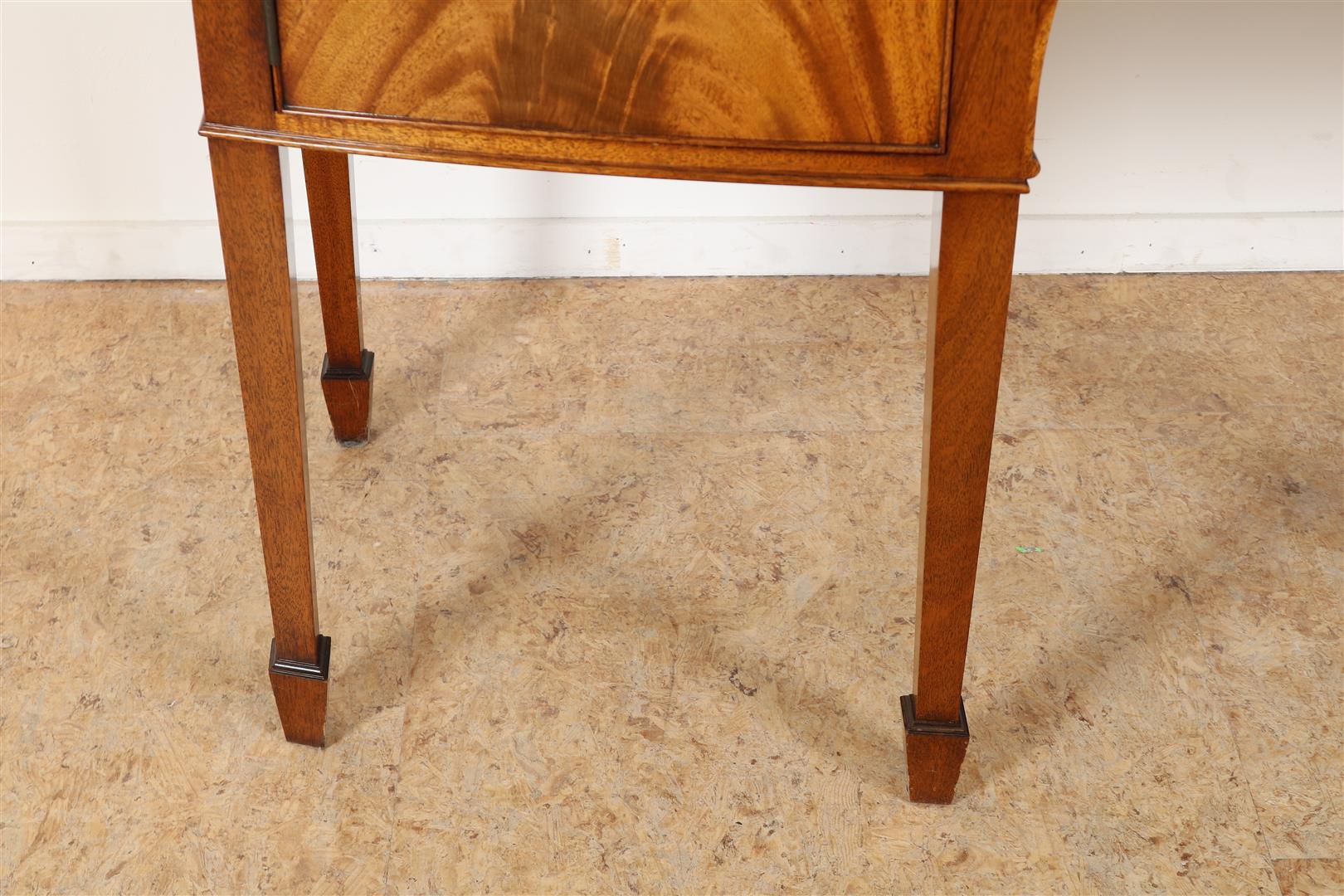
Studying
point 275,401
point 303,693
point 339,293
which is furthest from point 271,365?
point 339,293

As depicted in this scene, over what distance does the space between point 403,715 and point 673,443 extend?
0.45 meters

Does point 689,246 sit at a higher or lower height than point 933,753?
higher

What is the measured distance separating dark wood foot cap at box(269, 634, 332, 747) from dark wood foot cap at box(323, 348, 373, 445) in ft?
1.24

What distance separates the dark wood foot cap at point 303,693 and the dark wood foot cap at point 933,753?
1.53 ft

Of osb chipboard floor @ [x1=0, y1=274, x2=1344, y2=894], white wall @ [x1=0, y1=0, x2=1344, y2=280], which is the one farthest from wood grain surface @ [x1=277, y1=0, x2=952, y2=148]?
white wall @ [x1=0, y1=0, x2=1344, y2=280]

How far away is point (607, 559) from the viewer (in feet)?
4.52

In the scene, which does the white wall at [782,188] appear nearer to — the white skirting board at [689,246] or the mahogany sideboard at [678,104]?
the white skirting board at [689,246]

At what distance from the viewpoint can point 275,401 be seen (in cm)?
101

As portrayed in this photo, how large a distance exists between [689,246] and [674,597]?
1.98ft

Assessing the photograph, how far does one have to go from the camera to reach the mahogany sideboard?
0.80 metres

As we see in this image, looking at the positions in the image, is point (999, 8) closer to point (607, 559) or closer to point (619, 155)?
point (619, 155)

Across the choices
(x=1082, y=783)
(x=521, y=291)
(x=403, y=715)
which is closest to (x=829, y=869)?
(x=1082, y=783)

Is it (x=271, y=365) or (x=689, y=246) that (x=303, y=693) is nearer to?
(x=271, y=365)

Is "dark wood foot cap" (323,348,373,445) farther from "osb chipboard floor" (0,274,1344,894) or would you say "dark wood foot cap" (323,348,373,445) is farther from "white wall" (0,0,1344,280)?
"white wall" (0,0,1344,280)
